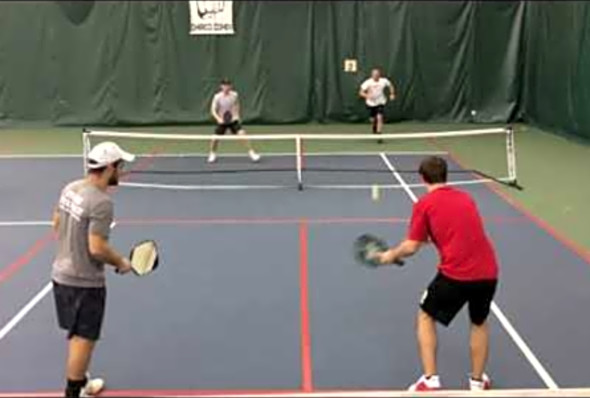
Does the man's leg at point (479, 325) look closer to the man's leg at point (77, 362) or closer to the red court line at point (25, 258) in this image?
the man's leg at point (77, 362)

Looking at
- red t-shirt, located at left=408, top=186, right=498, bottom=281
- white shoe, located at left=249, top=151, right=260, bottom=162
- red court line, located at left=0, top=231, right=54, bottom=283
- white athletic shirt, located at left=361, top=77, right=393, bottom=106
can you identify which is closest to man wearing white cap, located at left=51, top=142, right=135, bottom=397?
red t-shirt, located at left=408, top=186, right=498, bottom=281

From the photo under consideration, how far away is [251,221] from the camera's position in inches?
448

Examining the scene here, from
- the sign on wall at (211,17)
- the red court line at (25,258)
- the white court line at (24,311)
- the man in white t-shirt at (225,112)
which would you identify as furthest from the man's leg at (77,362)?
the sign on wall at (211,17)

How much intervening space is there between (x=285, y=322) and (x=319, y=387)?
4.60ft

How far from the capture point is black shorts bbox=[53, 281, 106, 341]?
204 inches

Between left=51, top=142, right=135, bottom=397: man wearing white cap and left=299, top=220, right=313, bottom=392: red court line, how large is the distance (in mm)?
1546

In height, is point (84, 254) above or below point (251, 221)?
above

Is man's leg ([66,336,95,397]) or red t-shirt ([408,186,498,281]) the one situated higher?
red t-shirt ([408,186,498,281])

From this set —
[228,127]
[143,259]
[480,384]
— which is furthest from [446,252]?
[228,127]

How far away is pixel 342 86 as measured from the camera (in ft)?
84.0

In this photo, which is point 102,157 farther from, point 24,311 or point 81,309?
point 24,311

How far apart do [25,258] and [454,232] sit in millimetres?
5849

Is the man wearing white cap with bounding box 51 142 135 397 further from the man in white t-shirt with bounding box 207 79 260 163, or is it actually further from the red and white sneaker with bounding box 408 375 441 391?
the man in white t-shirt with bounding box 207 79 260 163

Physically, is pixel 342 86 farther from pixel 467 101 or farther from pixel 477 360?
pixel 477 360
